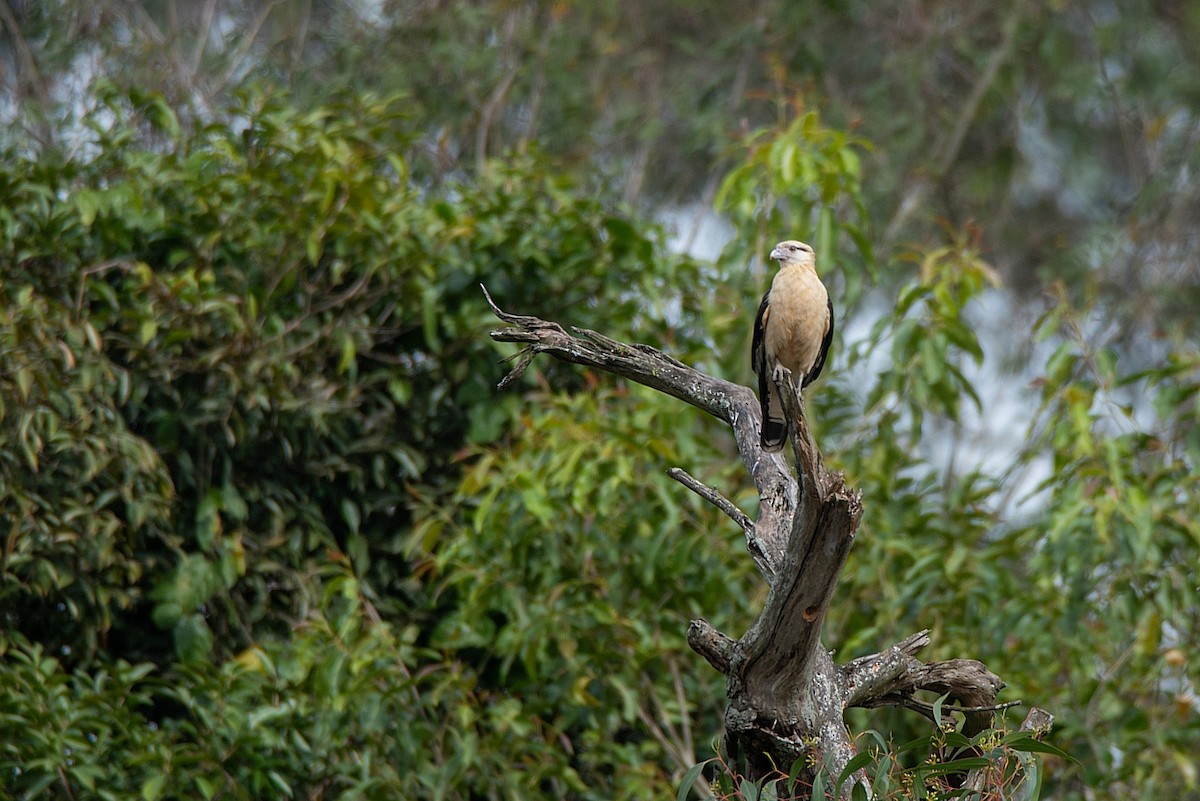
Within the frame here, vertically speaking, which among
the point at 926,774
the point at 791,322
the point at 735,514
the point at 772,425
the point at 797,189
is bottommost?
the point at 926,774

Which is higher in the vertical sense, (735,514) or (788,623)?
(735,514)

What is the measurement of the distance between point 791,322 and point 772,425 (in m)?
0.64

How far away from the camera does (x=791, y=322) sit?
5.35m

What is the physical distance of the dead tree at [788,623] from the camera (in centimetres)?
362

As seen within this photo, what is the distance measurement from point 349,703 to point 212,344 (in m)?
1.98

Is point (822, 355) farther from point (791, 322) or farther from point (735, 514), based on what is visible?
point (735, 514)

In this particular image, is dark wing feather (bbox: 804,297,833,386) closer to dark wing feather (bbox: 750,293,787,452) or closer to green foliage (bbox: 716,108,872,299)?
dark wing feather (bbox: 750,293,787,452)

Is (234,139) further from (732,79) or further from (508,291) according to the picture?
(732,79)

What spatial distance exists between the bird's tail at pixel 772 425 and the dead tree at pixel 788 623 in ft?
0.27

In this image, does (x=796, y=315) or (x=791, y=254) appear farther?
(x=791, y=254)

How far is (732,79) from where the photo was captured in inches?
448

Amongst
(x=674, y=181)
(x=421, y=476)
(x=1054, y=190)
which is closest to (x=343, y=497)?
(x=421, y=476)

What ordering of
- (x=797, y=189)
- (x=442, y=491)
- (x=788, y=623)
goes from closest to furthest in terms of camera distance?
(x=788, y=623), (x=797, y=189), (x=442, y=491)

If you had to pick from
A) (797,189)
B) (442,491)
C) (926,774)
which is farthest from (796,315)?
(442,491)
